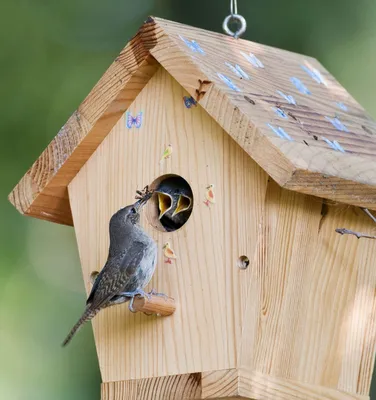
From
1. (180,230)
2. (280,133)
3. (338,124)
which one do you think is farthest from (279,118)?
(180,230)

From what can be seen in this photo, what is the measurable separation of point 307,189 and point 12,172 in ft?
12.7

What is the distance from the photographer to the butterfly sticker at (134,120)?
14.6 feet

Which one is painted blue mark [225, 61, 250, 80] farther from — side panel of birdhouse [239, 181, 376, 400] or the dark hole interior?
side panel of birdhouse [239, 181, 376, 400]

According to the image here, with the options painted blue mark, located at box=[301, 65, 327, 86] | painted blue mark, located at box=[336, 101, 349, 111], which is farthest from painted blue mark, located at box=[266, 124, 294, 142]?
painted blue mark, located at box=[301, 65, 327, 86]

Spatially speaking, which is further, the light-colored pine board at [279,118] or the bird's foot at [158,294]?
the bird's foot at [158,294]

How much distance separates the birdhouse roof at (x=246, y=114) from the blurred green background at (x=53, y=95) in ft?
7.76

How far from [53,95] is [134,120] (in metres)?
3.06

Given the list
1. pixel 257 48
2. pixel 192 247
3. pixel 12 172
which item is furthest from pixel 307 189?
pixel 12 172

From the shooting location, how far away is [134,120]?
4.46 m

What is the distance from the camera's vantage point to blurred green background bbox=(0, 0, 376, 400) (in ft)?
23.8

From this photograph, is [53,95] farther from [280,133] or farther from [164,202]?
[280,133]

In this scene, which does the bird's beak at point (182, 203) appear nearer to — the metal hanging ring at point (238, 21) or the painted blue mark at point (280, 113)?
the painted blue mark at point (280, 113)

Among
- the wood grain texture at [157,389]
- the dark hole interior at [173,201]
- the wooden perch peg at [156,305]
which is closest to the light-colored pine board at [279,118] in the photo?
the dark hole interior at [173,201]

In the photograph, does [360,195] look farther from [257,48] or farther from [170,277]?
[257,48]
